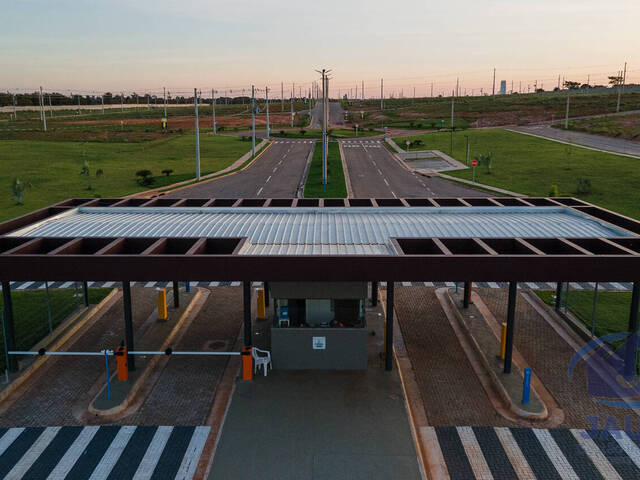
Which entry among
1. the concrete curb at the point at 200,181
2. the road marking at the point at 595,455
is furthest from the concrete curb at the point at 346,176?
the road marking at the point at 595,455

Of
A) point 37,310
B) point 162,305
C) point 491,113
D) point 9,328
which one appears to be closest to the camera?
point 9,328

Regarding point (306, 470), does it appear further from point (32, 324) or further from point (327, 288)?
point (32, 324)

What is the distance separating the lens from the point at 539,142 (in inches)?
3578

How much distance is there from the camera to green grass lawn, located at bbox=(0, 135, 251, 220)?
56.6 meters

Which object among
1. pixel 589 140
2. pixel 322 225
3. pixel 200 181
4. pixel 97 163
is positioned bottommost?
pixel 200 181

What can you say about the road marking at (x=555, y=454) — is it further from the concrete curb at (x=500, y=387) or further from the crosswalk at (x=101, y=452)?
the crosswalk at (x=101, y=452)

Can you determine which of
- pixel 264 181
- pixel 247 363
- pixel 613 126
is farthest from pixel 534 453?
pixel 613 126

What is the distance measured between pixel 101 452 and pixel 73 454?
775 mm

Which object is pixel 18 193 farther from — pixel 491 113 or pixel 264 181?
pixel 491 113

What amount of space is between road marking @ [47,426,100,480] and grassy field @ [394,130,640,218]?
45948 mm

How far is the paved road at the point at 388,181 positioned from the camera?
56.1m

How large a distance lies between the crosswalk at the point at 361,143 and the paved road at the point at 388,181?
8.94 m

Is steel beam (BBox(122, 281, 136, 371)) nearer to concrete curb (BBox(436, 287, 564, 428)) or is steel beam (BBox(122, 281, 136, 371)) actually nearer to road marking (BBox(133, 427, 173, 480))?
road marking (BBox(133, 427, 173, 480))

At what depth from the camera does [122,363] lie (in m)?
18.5
